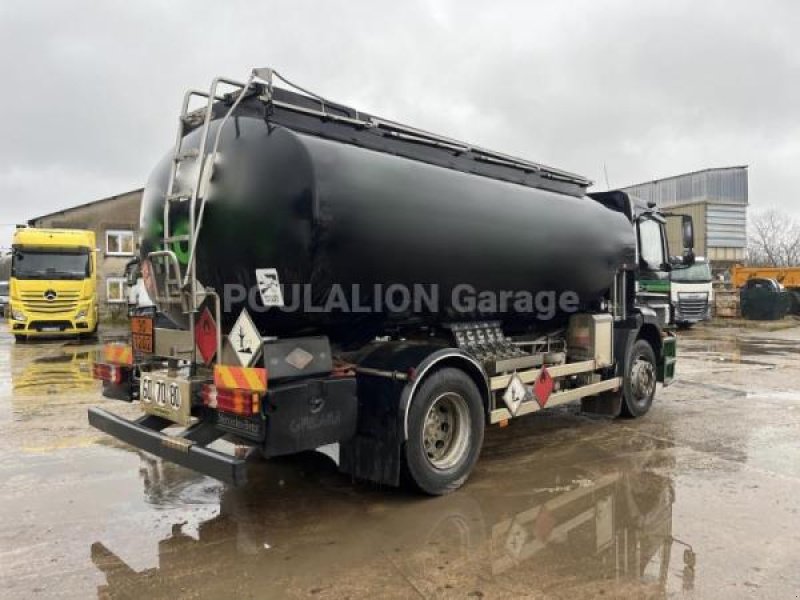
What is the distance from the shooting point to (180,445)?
13.7 ft

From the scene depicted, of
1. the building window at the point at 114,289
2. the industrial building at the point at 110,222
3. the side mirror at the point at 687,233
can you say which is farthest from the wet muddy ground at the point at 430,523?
the industrial building at the point at 110,222

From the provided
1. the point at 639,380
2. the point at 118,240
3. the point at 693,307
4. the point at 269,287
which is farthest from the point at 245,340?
the point at 118,240

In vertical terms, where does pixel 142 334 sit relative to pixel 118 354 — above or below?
above

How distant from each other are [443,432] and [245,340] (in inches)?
77.9

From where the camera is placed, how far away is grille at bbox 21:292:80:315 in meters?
18.2

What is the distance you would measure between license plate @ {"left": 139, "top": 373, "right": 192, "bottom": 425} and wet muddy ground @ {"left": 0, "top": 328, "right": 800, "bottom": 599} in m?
0.75

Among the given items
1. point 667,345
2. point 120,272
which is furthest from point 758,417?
point 120,272

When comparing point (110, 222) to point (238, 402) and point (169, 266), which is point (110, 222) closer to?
point (169, 266)

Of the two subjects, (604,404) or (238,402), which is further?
(604,404)

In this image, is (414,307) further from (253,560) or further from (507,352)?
(253,560)

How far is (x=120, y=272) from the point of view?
29891mm

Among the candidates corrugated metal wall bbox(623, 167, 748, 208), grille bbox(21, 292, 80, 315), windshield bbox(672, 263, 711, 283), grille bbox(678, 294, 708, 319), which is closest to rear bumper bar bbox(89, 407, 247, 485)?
grille bbox(21, 292, 80, 315)

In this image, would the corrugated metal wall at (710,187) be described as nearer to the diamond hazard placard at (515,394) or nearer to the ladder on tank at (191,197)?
the diamond hazard placard at (515,394)

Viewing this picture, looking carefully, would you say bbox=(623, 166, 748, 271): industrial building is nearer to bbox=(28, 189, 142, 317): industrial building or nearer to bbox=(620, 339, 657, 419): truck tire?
bbox=(28, 189, 142, 317): industrial building
